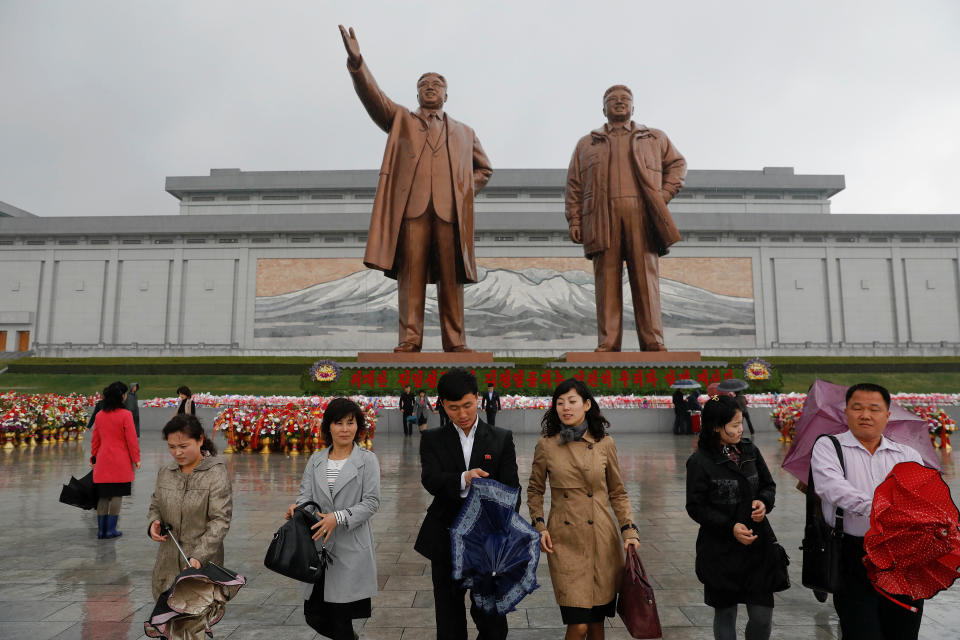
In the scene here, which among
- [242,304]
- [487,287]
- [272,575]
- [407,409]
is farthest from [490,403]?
[242,304]

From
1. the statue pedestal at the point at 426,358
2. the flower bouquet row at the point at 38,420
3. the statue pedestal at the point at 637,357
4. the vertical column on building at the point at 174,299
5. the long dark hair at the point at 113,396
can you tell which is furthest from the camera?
the vertical column on building at the point at 174,299

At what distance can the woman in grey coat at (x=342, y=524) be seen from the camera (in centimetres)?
221

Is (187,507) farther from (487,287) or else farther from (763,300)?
(763,300)

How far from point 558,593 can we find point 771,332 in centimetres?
2787

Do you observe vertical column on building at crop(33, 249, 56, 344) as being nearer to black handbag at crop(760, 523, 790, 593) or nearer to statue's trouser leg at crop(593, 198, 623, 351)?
statue's trouser leg at crop(593, 198, 623, 351)

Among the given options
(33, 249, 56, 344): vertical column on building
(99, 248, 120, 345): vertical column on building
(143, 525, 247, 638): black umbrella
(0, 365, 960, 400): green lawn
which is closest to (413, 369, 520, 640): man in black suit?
(143, 525, 247, 638): black umbrella

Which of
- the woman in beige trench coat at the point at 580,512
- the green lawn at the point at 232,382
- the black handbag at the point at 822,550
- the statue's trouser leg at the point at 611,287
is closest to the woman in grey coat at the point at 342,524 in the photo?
the woman in beige trench coat at the point at 580,512

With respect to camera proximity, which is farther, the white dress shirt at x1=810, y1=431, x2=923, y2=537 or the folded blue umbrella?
the white dress shirt at x1=810, y1=431, x2=923, y2=537

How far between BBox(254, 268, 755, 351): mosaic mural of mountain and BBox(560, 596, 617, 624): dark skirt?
79.9ft

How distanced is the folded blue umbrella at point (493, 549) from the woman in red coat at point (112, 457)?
3.19 m

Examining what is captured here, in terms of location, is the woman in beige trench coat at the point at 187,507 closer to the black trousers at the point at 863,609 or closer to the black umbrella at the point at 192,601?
the black umbrella at the point at 192,601

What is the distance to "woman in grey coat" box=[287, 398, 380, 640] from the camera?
86.8 inches

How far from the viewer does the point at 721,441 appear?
2406mm

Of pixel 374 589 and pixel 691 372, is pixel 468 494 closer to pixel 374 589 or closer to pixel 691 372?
pixel 374 589
